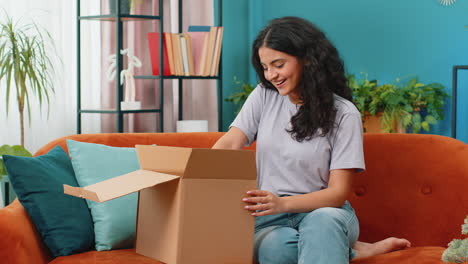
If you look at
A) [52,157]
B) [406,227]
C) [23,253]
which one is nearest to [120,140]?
[52,157]

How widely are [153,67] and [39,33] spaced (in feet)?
2.45

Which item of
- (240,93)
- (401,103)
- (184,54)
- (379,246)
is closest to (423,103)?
(401,103)

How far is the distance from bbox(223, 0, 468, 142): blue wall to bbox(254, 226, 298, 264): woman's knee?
2.05m

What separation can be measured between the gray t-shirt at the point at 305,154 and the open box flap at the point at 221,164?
11.9 inches

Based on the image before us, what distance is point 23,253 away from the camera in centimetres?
170

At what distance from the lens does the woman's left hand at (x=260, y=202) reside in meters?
1.65

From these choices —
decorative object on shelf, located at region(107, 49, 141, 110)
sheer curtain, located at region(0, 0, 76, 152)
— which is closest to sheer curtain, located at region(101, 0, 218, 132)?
decorative object on shelf, located at region(107, 49, 141, 110)

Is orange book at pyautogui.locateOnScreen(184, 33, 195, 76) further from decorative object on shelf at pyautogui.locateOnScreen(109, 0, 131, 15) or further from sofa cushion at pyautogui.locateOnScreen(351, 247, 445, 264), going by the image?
sofa cushion at pyautogui.locateOnScreen(351, 247, 445, 264)

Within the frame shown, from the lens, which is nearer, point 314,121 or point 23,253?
point 23,253

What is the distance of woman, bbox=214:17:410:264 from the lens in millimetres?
1811

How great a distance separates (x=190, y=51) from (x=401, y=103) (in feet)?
4.11

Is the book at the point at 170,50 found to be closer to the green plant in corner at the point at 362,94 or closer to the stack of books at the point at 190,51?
the stack of books at the point at 190,51

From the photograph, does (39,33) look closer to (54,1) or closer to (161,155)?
(54,1)

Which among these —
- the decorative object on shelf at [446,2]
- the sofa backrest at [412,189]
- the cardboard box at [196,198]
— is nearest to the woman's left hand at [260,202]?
the cardboard box at [196,198]
